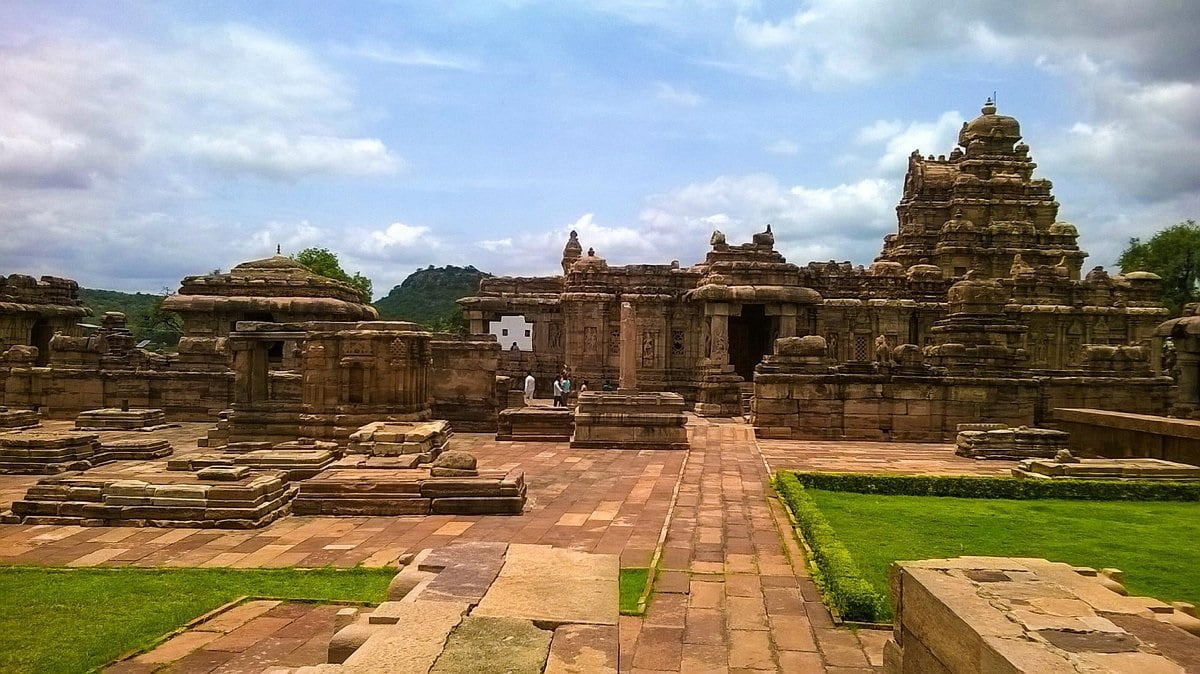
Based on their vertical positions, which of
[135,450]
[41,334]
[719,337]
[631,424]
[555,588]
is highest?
[719,337]

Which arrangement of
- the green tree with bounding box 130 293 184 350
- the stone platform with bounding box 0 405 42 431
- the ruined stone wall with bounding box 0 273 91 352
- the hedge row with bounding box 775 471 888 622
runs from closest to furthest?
the hedge row with bounding box 775 471 888 622
the stone platform with bounding box 0 405 42 431
the ruined stone wall with bounding box 0 273 91 352
the green tree with bounding box 130 293 184 350

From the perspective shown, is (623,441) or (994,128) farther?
(994,128)

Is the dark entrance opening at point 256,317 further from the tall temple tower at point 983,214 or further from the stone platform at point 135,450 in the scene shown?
the tall temple tower at point 983,214

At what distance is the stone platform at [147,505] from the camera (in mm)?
9023

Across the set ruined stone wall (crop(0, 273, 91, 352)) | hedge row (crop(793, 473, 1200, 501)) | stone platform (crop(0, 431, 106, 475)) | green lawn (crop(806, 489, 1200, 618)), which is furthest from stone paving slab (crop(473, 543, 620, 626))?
ruined stone wall (crop(0, 273, 91, 352))

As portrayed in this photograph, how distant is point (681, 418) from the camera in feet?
55.1

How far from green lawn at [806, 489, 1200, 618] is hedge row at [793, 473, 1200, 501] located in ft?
0.84

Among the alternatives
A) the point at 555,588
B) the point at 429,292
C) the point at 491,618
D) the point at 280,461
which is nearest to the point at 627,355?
the point at 280,461

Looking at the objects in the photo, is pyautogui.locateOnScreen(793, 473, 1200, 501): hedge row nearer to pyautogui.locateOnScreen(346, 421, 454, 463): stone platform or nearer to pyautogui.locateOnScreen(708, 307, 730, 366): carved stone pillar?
pyautogui.locateOnScreen(346, 421, 454, 463): stone platform

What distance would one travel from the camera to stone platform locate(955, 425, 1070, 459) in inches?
632

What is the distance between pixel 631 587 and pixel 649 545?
1.49m

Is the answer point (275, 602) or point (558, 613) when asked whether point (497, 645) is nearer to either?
point (558, 613)

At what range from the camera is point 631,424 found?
17000 mm

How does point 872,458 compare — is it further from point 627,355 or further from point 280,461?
point 280,461
